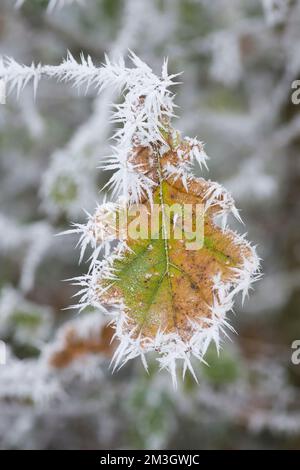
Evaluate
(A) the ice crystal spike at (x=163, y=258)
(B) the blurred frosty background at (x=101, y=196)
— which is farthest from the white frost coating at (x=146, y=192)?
(B) the blurred frosty background at (x=101, y=196)

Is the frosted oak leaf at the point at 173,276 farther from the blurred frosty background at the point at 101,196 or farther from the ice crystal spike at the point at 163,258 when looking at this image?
the blurred frosty background at the point at 101,196

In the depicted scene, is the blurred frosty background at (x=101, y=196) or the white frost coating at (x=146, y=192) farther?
the blurred frosty background at (x=101, y=196)

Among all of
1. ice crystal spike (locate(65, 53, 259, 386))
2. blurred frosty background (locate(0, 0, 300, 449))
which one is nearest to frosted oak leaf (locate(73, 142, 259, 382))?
ice crystal spike (locate(65, 53, 259, 386))

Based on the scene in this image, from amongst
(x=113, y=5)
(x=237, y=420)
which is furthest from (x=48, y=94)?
(x=237, y=420)

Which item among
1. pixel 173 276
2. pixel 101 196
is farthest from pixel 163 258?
pixel 101 196

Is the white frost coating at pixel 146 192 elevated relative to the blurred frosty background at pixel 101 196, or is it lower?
lower

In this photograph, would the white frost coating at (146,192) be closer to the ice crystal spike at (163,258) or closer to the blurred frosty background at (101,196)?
the ice crystal spike at (163,258)

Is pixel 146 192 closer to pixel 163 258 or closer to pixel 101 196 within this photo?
pixel 163 258
